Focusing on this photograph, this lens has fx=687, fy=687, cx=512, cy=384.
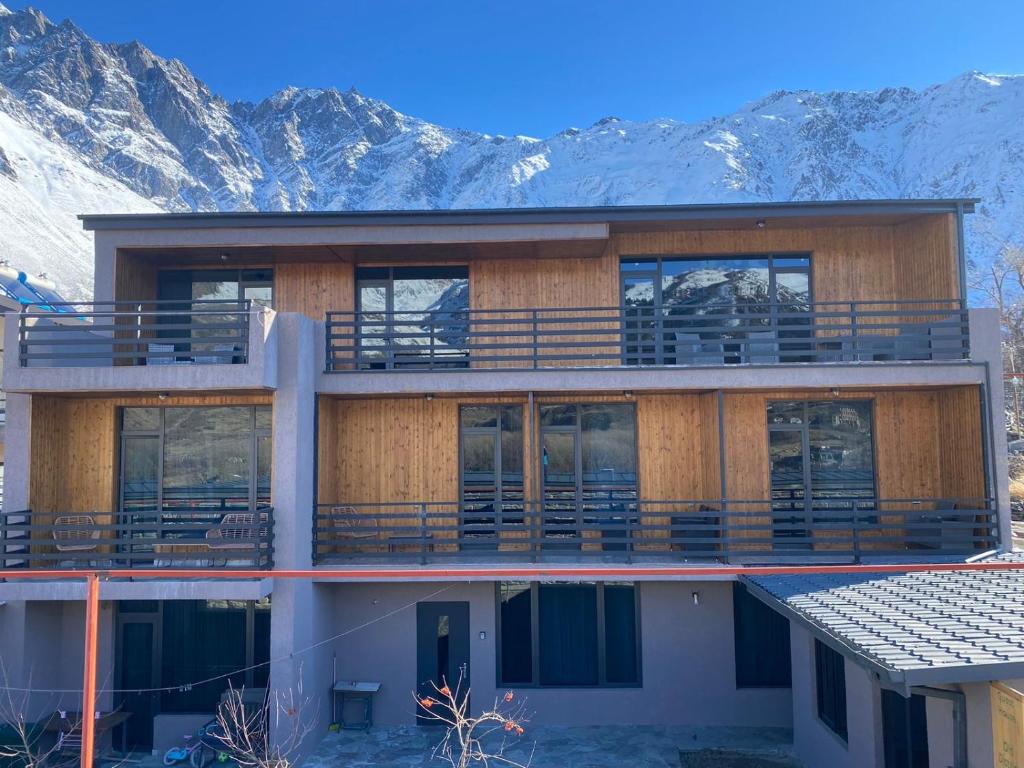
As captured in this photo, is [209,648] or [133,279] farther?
[133,279]

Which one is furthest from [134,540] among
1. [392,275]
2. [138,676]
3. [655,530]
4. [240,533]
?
[655,530]

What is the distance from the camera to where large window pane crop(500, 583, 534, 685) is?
11695 mm

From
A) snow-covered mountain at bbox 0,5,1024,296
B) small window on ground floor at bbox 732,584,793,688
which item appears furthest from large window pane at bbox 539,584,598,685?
snow-covered mountain at bbox 0,5,1024,296

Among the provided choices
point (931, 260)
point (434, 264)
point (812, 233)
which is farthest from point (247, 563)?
point (931, 260)

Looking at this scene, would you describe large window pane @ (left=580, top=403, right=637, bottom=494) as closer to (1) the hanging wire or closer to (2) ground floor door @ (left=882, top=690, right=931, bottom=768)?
(1) the hanging wire

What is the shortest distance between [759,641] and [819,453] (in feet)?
11.1

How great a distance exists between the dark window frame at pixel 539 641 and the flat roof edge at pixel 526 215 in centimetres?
625

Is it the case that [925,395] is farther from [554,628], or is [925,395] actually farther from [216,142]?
[216,142]

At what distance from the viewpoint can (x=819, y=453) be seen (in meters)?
12.0

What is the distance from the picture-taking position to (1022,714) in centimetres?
553

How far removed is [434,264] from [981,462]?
32.1ft

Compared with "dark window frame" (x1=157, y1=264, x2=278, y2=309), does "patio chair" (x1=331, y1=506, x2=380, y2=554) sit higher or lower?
lower

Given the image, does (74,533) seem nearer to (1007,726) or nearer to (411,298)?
(411,298)

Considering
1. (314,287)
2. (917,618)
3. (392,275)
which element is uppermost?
(392,275)
